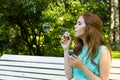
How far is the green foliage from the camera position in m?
5.92

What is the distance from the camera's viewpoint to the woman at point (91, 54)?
2.40 metres

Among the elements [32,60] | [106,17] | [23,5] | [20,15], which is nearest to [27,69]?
[32,60]

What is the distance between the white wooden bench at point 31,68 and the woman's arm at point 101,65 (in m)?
1.52

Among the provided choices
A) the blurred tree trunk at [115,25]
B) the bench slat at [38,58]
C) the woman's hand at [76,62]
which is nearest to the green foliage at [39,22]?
the blurred tree trunk at [115,25]

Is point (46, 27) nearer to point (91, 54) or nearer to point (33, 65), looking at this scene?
Answer: point (33, 65)

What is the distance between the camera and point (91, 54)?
2512 millimetres

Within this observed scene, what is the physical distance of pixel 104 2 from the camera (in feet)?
20.2

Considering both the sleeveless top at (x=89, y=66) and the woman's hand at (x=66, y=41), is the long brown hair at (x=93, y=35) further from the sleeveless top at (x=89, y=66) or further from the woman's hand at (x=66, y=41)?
the woman's hand at (x=66, y=41)

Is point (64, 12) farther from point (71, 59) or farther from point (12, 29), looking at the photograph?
point (71, 59)

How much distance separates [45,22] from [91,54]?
3.45 m

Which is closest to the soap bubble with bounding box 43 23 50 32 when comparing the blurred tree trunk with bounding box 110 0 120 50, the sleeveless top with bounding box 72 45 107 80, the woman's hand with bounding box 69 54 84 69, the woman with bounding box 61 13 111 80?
the blurred tree trunk with bounding box 110 0 120 50

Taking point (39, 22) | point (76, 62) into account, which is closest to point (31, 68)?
point (39, 22)

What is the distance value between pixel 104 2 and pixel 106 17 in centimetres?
28

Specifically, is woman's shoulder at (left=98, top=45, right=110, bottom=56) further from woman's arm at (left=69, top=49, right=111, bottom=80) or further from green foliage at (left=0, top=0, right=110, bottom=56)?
green foliage at (left=0, top=0, right=110, bottom=56)
